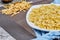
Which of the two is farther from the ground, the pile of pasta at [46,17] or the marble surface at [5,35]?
the pile of pasta at [46,17]

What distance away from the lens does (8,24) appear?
93cm

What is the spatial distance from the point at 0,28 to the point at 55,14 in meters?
0.32

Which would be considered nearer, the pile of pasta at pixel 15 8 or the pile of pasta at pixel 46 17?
the pile of pasta at pixel 46 17

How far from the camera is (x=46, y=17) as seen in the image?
851 millimetres

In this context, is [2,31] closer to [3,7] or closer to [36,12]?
[36,12]

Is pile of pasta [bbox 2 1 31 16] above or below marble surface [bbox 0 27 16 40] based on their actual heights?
above

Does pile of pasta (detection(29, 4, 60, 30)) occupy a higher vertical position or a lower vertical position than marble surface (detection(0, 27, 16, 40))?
higher

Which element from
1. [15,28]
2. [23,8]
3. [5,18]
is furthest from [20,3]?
[15,28]

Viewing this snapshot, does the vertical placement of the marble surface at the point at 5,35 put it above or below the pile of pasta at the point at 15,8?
below

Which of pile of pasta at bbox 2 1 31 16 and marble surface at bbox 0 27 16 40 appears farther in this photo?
pile of pasta at bbox 2 1 31 16

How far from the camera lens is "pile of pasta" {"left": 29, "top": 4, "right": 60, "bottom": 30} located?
79 cm

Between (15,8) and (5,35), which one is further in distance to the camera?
(15,8)

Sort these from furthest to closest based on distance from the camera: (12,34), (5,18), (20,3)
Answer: (20,3) → (5,18) → (12,34)

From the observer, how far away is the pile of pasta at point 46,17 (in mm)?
791
